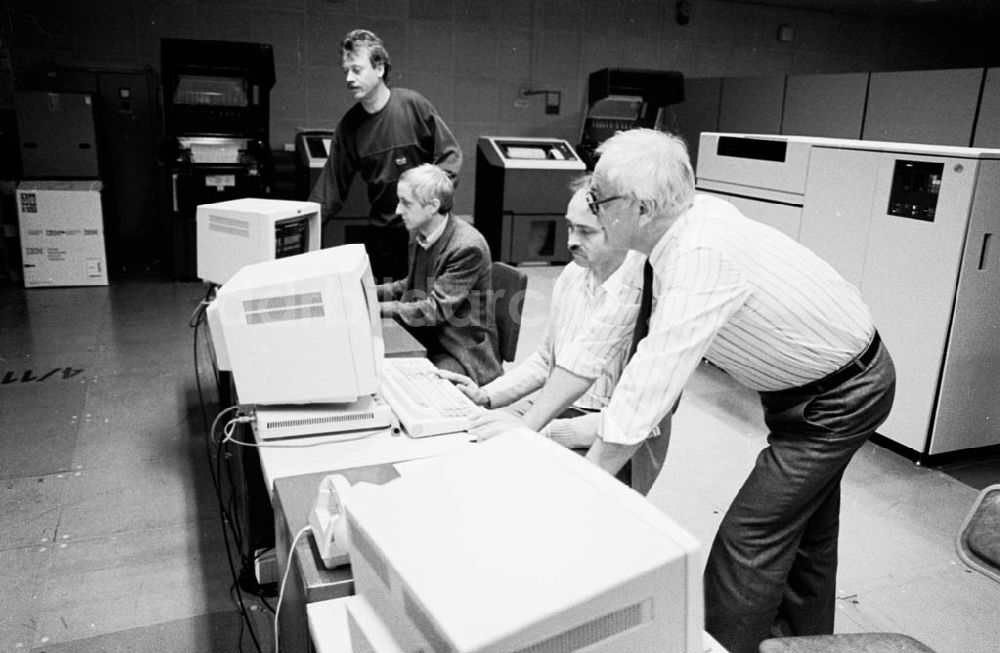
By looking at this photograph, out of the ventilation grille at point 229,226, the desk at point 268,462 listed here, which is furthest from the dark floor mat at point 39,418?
the ventilation grille at point 229,226

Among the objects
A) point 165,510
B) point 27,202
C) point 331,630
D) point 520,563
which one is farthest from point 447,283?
point 27,202

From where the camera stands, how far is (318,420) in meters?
1.72

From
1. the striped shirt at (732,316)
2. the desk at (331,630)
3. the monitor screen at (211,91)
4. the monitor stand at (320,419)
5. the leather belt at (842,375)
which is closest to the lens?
the desk at (331,630)

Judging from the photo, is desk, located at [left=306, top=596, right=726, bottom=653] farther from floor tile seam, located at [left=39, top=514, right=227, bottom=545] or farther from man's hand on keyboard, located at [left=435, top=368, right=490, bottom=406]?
floor tile seam, located at [left=39, top=514, right=227, bottom=545]

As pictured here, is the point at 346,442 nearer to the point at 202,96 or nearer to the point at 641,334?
the point at 641,334

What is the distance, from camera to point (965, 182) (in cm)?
279

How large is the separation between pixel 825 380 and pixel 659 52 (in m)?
6.68

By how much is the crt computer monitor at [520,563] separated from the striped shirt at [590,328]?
88cm

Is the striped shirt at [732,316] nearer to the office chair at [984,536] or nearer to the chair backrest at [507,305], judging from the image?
the office chair at [984,536]

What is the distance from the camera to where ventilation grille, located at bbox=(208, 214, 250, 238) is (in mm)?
2451

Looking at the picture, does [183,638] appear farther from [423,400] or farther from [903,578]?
[903,578]

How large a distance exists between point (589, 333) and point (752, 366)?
38cm

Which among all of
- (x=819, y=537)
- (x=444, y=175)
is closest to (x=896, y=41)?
(x=444, y=175)

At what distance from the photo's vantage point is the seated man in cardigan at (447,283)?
2.68 m
